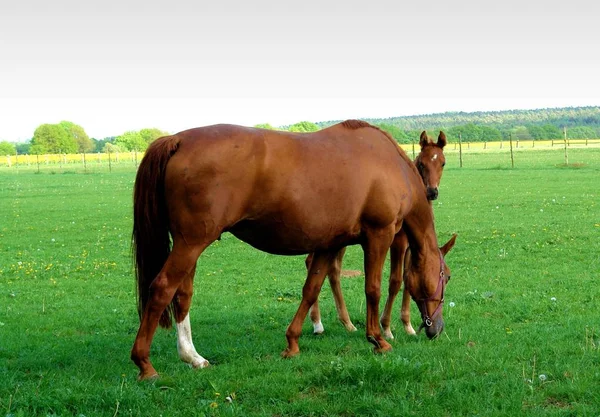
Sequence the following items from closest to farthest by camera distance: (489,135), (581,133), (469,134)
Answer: (489,135), (469,134), (581,133)

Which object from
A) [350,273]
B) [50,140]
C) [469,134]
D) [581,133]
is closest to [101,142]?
[50,140]

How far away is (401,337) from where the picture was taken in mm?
7969

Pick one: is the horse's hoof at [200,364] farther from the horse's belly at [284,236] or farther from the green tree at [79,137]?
the green tree at [79,137]

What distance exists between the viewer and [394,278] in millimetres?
8172

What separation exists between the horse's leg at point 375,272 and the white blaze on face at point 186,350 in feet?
5.98

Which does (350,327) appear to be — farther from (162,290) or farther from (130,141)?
(130,141)

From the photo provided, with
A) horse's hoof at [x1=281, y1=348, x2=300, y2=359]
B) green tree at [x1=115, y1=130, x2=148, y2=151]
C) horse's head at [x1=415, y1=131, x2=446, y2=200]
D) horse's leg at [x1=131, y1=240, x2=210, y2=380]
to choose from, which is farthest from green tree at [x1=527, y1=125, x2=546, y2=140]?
horse's leg at [x1=131, y1=240, x2=210, y2=380]

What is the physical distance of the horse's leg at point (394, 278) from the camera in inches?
316

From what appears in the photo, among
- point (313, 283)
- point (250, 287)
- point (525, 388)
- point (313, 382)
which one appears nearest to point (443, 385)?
point (525, 388)

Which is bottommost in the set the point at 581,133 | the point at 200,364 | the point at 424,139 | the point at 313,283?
the point at 581,133

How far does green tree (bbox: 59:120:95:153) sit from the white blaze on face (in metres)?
146

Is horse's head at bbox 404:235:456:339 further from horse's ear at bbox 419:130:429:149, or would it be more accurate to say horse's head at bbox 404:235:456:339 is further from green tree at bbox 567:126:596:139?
green tree at bbox 567:126:596:139

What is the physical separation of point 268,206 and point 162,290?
4.14ft

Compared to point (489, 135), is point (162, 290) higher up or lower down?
higher up
